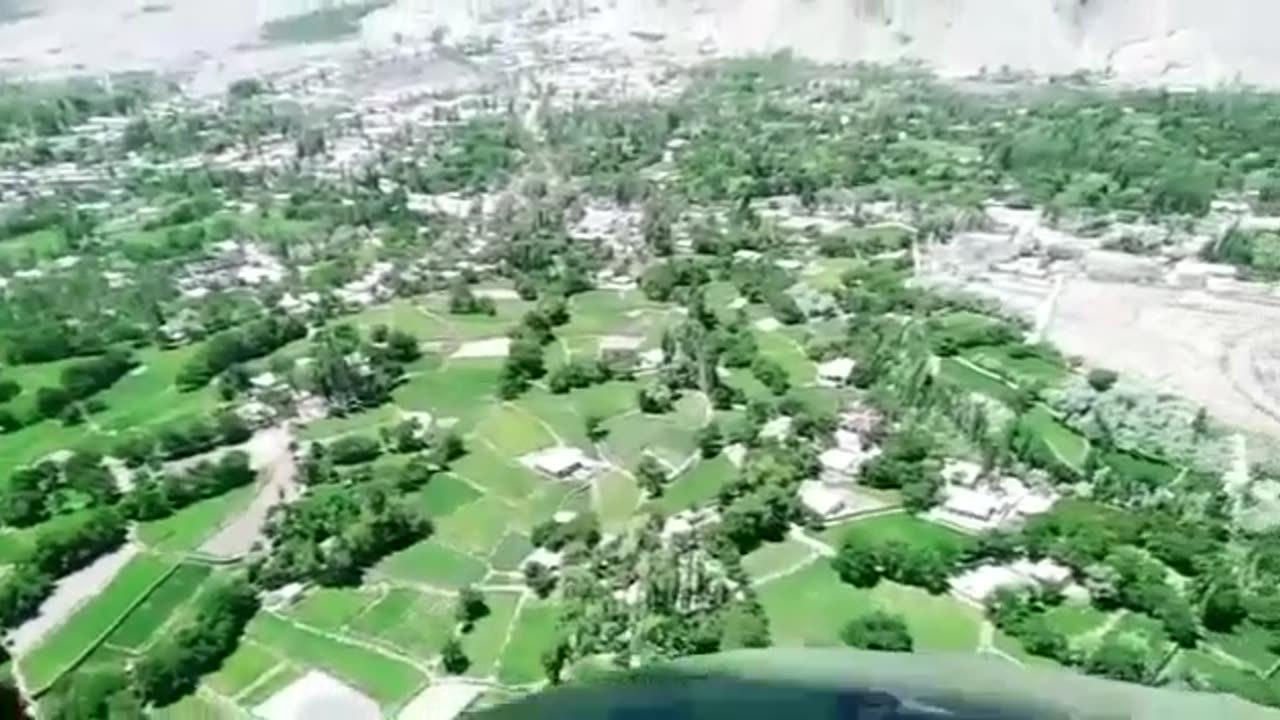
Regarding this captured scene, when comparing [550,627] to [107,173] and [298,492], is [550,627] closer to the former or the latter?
[298,492]

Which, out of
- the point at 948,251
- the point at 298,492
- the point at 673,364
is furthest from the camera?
the point at 948,251

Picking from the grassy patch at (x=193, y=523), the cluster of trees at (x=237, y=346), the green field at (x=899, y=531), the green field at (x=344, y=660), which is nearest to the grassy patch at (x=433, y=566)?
the green field at (x=344, y=660)

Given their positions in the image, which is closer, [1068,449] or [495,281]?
→ [1068,449]

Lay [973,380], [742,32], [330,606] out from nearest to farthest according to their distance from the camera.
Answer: [330,606], [973,380], [742,32]

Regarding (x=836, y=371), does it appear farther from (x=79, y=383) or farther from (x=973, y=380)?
(x=79, y=383)

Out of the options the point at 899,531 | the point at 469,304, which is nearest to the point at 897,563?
the point at 899,531

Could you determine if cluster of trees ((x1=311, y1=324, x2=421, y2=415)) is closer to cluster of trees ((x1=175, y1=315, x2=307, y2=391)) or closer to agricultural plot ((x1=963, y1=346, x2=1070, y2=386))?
cluster of trees ((x1=175, y1=315, x2=307, y2=391))

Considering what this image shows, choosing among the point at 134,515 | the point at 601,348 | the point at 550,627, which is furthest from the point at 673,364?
the point at 134,515
